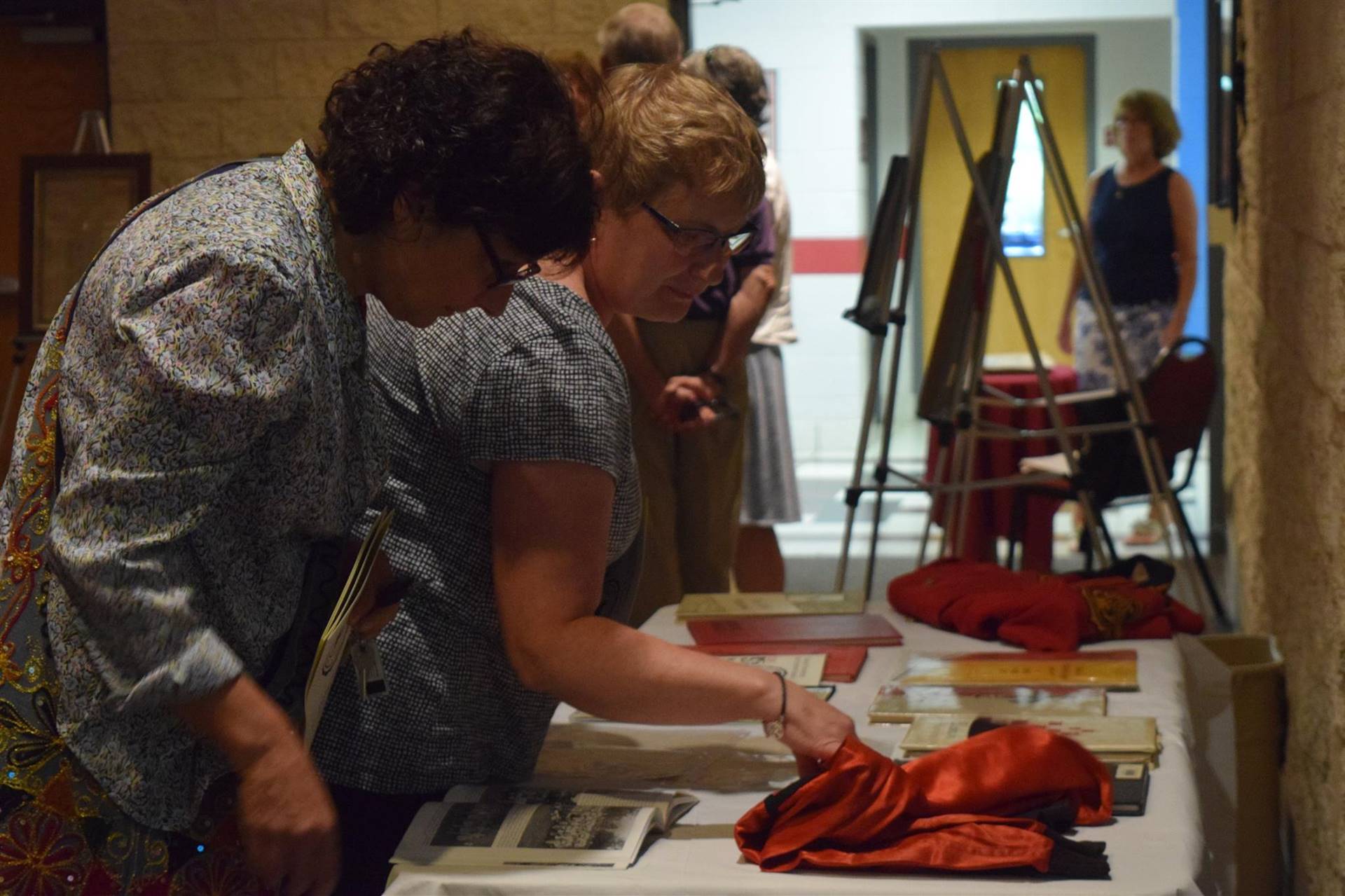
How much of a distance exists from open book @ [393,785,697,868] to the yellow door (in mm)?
6203

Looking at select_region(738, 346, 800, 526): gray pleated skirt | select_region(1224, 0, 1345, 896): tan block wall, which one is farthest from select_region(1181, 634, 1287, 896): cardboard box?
select_region(738, 346, 800, 526): gray pleated skirt

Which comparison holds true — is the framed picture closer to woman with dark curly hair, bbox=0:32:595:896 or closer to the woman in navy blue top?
the woman in navy blue top

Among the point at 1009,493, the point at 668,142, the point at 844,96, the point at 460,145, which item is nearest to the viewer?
the point at 460,145

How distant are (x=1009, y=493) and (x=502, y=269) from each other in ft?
11.5

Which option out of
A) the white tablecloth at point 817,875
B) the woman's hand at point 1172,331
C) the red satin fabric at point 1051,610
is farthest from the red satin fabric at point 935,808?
the woman's hand at point 1172,331

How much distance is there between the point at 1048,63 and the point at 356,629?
22.6 feet

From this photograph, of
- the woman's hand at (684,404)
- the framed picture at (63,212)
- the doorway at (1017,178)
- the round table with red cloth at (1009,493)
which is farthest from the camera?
the doorway at (1017,178)

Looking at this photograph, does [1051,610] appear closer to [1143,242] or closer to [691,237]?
[691,237]

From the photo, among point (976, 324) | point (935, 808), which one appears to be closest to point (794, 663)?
point (935, 808)

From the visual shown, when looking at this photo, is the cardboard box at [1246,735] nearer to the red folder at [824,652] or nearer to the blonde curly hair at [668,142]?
the red folder at [824,652]

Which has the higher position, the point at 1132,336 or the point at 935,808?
the point at 1132,336

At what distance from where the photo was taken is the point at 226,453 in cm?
102

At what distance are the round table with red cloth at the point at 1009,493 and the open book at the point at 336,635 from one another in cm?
330

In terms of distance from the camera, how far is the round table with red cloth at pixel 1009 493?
175 inches
